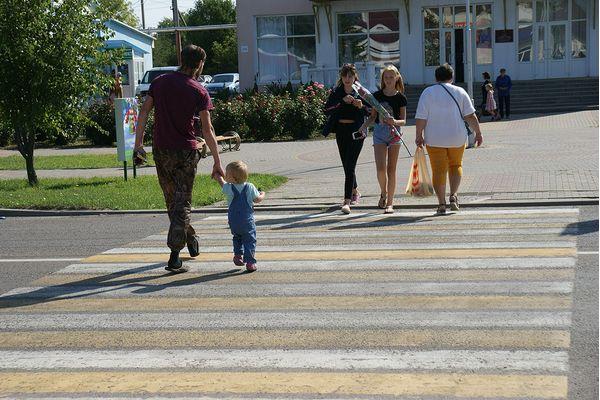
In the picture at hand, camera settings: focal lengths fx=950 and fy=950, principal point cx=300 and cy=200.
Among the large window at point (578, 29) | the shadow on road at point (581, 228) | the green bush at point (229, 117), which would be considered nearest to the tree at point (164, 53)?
the large window at point (578, 29)

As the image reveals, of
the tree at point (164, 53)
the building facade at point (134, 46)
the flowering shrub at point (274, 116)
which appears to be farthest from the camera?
the tree at point (164, 53)

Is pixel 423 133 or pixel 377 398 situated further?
pixel 423 133

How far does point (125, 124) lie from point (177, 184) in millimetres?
8969

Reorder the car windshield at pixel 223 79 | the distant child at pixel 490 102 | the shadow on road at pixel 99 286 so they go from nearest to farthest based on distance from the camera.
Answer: the shadow on road at pixel 99 286 < the distant child at pixel 490 102 < the car windshield at pixel 223 79

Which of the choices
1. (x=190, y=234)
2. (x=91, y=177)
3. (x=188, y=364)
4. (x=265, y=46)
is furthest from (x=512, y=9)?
(x=188, y=364)

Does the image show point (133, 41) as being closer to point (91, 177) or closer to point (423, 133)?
point (91, 177)

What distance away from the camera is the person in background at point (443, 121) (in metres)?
11.3

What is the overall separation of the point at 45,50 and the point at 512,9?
26.1m

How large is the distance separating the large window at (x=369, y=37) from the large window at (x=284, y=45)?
4.69ft

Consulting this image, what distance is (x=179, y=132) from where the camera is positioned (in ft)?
28.2

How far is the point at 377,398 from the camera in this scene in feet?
16.8

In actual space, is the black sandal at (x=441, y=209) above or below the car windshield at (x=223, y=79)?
below

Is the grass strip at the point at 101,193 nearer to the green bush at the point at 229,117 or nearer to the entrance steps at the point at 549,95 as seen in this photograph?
the green bush at the point at 229,117

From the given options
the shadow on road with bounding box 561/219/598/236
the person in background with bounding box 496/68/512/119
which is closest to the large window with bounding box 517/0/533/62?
the person in background with bounding box 496/68/512/119
